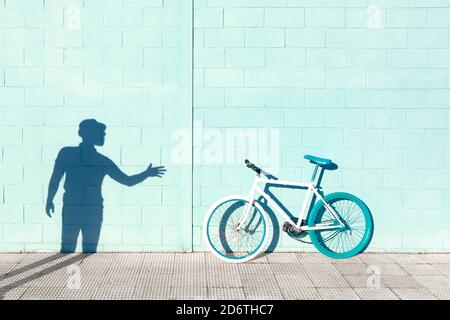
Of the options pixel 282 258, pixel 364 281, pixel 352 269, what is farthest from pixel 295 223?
pixel 364 281

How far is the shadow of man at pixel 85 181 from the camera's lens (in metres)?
7.81

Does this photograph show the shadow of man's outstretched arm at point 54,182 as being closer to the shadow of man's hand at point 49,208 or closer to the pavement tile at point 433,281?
the shadow of man's hand at point 49,208

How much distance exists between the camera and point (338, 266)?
748 centimetres

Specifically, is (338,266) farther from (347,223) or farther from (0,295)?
(0,295)

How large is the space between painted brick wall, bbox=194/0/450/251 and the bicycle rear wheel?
0.48ft

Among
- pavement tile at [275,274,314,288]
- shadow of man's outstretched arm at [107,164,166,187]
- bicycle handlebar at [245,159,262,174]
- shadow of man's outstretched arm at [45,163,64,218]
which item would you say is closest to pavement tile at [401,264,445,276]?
pavement tile at [275,274,314,288]

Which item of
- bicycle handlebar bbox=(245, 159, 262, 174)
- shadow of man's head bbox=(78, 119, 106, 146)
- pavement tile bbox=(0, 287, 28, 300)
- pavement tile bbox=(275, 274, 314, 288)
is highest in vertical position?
shadow of man's head bbox=(78, 119, 106, 146)

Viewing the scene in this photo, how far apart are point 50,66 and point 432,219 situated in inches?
182

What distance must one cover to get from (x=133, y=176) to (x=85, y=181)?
1.79ft

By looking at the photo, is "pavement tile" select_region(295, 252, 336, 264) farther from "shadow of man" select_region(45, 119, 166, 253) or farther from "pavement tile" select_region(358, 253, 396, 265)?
"shadow of man" select_region(45, 119, 166, 253)

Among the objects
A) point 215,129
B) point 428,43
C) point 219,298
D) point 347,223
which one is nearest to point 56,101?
point 215,129

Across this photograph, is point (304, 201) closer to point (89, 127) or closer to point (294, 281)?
point (294, 281)

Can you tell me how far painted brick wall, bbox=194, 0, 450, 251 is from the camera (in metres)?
7.72

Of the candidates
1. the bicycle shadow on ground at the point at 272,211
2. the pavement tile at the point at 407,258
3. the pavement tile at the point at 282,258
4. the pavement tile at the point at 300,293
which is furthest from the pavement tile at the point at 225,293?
the pavement tile at the point at 407,258
